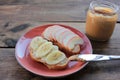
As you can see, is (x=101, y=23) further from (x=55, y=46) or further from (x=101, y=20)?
(x=55, y=46)

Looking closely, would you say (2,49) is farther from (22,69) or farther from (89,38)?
(89,38)

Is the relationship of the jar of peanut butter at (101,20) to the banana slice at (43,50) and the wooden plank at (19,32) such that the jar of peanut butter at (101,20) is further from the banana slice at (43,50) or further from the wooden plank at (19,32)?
the banana slice at (43,50)

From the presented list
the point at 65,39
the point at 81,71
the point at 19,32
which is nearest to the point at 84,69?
the point at 81,71

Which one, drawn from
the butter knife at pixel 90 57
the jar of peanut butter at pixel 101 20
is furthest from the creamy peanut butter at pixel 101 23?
the butter knife at pixel 90 57

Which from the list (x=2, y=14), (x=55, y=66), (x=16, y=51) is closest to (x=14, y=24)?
(x=2, y=14)

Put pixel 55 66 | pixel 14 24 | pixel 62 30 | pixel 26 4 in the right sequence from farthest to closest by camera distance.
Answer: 1. pixel 26 4
2. pixel 14 24
3. pixel 62 30
4. pixel 55 66

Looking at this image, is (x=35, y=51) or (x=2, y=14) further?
(x=2, y=14)

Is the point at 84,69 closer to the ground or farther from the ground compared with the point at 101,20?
closer to the ground

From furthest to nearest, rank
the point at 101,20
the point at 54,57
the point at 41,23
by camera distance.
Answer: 1. the point at 41,23
2. the point at 101,20
3. the point at 54,57
